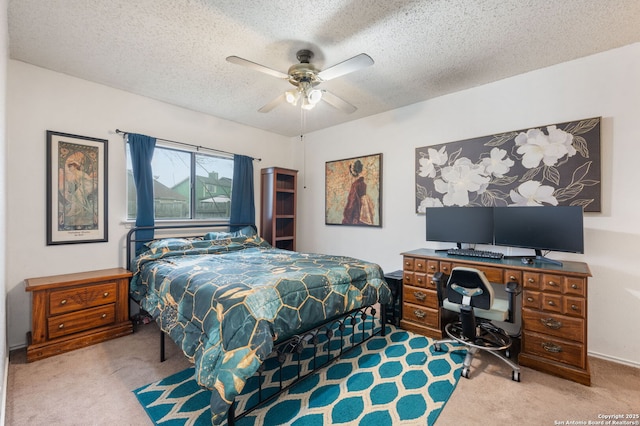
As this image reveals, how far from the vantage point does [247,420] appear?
6.00 ft

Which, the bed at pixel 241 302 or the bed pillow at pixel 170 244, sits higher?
the bed pillow at pixel 170 244

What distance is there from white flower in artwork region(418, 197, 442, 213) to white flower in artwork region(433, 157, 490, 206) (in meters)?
0.07

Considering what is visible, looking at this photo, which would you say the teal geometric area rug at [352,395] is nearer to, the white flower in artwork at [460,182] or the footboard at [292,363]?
the footboard at [292,363]

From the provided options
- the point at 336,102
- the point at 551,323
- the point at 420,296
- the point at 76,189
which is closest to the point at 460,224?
the point at 420,296

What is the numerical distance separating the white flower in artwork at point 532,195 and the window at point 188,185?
389 centimetres

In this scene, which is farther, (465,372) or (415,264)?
(415,264)

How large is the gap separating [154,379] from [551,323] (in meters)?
3.27

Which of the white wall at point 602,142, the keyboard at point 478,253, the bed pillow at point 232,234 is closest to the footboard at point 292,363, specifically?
the keyboard at point 478,253

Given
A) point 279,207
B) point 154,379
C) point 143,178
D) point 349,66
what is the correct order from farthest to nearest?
point 279,207, point 143,178, point 154,379, point 349,66

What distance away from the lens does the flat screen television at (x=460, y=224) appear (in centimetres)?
301

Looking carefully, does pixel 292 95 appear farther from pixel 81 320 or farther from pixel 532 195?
pixel 81 320

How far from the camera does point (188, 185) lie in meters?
4.16

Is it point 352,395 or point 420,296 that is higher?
point 420,296

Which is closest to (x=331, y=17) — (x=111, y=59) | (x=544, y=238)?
(x=111, y=59)
